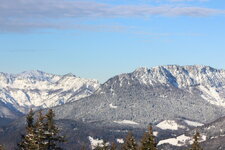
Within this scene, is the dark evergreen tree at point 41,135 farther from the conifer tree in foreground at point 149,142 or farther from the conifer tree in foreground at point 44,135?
the conifer tree in foreground at point 149,142

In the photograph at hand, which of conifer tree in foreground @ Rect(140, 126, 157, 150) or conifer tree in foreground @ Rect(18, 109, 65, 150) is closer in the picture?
conifer tree in foreground @ Rect(18, 109, 65, 150)

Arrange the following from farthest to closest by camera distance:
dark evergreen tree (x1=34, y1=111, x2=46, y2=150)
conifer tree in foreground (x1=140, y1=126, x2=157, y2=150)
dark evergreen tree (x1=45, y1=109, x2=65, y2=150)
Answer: conifer tree in foreground (x1=140, y1=126, x2=157, y2=150) < dark evergreen tree (x1=45, y1=109, x2=65, y2=150) < dark evergreen tree (x1=34, y1=111, x2=46, y2=150)

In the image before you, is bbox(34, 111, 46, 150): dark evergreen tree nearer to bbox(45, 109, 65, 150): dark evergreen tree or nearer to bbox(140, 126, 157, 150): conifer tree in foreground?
bbox(45, 109, 65, 150): dark evergreen tree

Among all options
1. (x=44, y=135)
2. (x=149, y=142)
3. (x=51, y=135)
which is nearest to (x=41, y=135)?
(x=44, y=135)

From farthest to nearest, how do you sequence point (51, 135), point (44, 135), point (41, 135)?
point (51, 135), point (44, 135), point (41, 135)

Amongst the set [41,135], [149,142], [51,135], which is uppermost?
[41,135]

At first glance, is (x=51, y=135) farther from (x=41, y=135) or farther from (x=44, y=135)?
(x=41, y=135)

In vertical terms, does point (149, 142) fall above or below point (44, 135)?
below

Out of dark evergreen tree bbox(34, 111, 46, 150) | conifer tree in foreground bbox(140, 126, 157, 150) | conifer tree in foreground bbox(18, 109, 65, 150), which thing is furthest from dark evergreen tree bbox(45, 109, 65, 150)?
conifer tree in foreground bbox(140, 126, 157, 150)

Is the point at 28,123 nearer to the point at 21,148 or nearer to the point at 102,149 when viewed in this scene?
the point at 21,148

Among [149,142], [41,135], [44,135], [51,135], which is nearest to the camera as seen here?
[41,135]

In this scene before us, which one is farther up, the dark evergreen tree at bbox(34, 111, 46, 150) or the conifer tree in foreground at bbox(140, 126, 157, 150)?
the dark evergreen tree at bbox(34, 111, 46, 150)

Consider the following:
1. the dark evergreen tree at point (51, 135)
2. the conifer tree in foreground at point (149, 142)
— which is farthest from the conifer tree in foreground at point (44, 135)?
the conifer tree in foreground at point (149, 142)

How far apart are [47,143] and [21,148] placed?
35.6 ft
